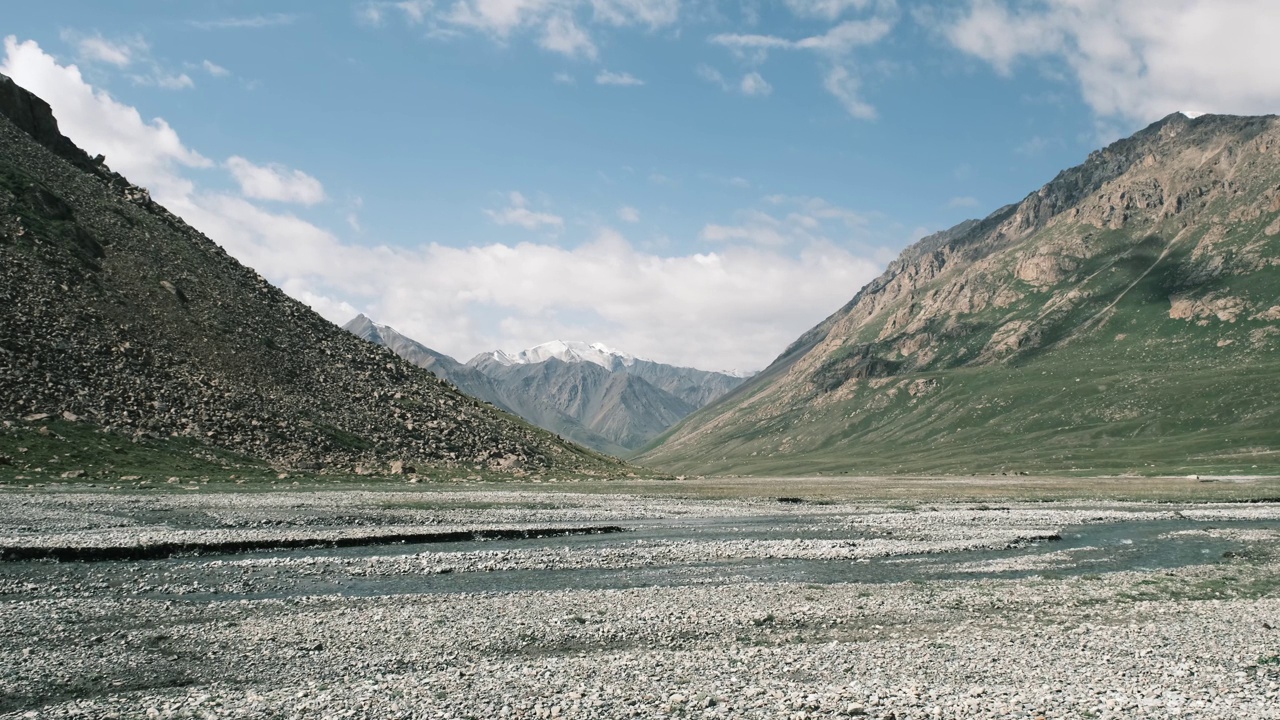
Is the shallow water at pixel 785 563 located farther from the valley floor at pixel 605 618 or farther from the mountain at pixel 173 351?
the mountain at pixel 173 351

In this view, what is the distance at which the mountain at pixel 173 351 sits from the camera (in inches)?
3132

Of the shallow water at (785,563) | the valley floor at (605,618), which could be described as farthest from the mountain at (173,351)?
the shallow water at (785,563)

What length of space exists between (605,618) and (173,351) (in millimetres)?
81440

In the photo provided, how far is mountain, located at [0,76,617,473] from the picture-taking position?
261 ft

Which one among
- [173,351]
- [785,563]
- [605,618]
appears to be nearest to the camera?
[605,618]

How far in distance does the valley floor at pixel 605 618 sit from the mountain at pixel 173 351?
26948 mm

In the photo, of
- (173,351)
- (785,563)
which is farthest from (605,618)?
(173,351)

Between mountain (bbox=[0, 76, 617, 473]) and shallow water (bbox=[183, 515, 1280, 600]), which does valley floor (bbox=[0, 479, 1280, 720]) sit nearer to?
shallow water (bbox=[183, 515, 1280, 600])

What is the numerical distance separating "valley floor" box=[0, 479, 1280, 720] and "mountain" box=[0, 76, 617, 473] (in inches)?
1061

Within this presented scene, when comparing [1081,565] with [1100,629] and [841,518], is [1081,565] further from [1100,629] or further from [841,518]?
[841,518]

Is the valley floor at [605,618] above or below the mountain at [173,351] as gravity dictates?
below

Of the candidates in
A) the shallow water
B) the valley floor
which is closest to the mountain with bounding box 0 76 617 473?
the valley floor

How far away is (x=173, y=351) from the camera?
90.4 meters

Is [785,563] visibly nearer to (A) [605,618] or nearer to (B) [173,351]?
(A) [605,618]
